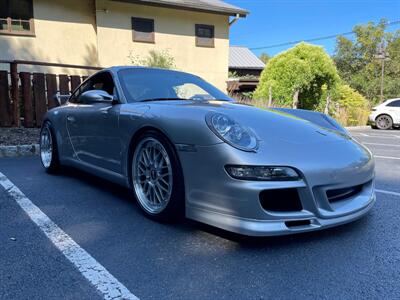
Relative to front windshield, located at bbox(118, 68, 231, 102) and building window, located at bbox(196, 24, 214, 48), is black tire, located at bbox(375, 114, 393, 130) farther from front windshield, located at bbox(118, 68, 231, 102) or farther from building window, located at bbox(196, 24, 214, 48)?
front windshield, located at bbox(118, 68, 231, 102)

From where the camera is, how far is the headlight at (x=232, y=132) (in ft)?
7.53

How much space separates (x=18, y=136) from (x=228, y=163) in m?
6.20

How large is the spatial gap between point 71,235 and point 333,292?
5.87 feet

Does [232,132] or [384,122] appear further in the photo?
[384,122]

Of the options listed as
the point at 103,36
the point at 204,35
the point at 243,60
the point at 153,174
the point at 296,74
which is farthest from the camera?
the point at 243,60

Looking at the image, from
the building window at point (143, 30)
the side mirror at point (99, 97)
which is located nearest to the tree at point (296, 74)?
the building window at point (143, 30)

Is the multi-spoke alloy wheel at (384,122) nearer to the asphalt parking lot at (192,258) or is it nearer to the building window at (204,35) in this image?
the building window at (204,35)

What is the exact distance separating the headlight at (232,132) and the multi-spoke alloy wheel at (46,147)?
289 cm

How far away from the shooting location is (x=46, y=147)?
15.5 ft

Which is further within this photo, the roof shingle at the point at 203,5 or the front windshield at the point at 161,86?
the roof shingle at the point at 203,5

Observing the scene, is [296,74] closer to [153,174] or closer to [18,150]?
[18,150]

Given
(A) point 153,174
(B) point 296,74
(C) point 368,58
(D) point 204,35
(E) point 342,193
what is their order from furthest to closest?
(C) point 368,58 → (D) point 204,35 → (B) point 296,74 → (A) point 153,174 → (E) point 342,193

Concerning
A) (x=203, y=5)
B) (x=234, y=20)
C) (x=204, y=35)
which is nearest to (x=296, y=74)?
(x=234, y=20)

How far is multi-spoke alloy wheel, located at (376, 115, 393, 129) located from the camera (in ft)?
47.4
